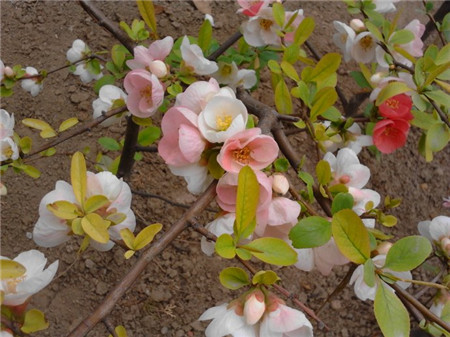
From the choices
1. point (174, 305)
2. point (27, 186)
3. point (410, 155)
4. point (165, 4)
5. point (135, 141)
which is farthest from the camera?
point (165, 4)

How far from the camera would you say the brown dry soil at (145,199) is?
1471 millimetres

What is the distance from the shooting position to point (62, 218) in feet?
2.12

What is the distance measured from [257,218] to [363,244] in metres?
0.14

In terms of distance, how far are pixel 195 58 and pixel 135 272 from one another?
43 cm

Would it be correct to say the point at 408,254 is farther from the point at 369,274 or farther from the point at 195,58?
the point at 195,58

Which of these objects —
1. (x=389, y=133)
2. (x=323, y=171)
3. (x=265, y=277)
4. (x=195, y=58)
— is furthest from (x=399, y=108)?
(x=265, y=277)

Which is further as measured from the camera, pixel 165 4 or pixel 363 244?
pixel 165 4

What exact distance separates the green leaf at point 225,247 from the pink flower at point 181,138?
108 millimetres

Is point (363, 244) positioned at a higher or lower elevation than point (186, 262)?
higher

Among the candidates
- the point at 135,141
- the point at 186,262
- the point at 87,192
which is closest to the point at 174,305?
the point at 186,262

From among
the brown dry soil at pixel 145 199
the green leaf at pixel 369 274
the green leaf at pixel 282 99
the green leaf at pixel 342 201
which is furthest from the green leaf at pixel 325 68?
the brown dry soil at pixel 145 199

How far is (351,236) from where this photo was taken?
24.6 inches

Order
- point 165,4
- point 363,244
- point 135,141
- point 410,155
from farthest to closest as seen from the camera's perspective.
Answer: point 165,4 → point 410,155 → point 135,141 → point 363,244

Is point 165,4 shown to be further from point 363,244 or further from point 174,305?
point 363,244
